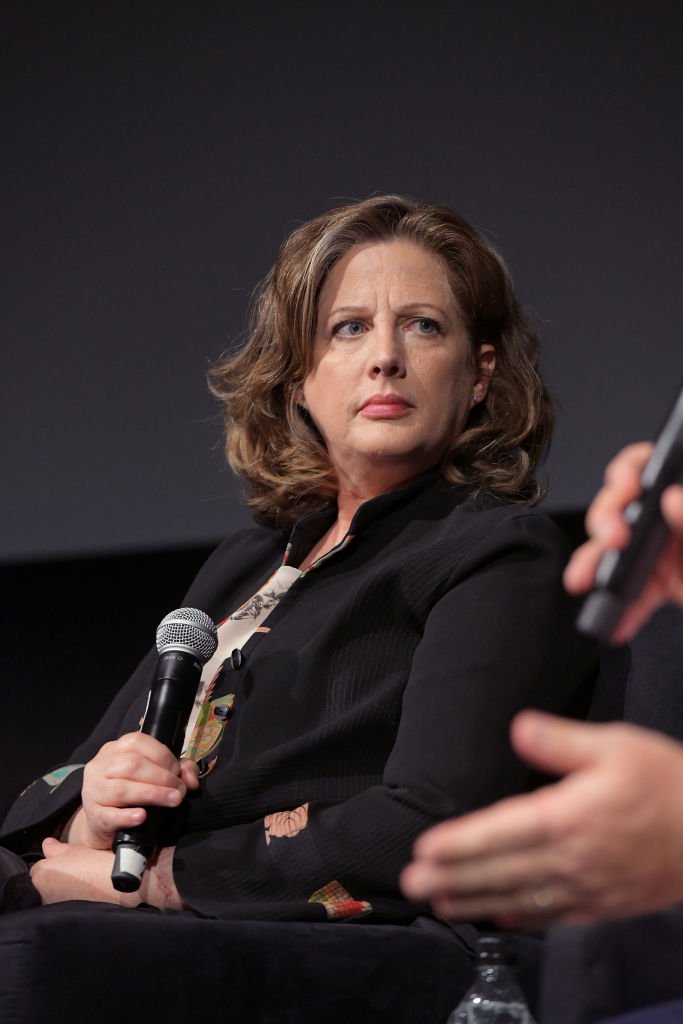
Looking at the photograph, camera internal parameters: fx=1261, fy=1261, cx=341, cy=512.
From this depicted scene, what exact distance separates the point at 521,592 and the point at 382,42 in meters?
1.57

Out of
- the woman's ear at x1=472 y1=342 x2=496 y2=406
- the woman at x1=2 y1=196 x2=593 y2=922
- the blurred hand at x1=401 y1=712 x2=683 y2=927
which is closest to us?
the blurred hand at x1=401 y1=712 x2=683 y2=927

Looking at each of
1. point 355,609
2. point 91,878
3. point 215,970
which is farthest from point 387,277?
point 215,970

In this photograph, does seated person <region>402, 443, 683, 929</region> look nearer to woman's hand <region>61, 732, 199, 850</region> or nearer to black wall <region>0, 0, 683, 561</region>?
woman's hand <region>61, 732, 199, 850</region>

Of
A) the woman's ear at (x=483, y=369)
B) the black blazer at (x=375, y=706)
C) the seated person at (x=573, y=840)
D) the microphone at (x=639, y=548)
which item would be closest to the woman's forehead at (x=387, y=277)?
the woman's ear at (x=483, y=369)

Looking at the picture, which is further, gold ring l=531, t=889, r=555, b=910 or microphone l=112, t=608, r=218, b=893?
microphone l=112, t=608, r=218, b=893

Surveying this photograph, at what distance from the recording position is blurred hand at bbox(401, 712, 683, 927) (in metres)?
0.51

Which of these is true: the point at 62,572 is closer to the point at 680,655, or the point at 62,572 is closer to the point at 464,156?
the point at 464,156

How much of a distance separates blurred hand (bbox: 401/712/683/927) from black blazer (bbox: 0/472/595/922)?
90cm

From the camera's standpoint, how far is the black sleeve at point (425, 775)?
4.69ft

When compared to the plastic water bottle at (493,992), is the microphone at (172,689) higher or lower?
higher

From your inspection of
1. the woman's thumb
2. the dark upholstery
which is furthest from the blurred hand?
the dark upholstery

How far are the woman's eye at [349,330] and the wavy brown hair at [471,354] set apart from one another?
5 cm

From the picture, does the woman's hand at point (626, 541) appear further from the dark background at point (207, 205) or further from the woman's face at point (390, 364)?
the dark background at point (207, 205)

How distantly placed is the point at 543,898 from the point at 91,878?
115cm
